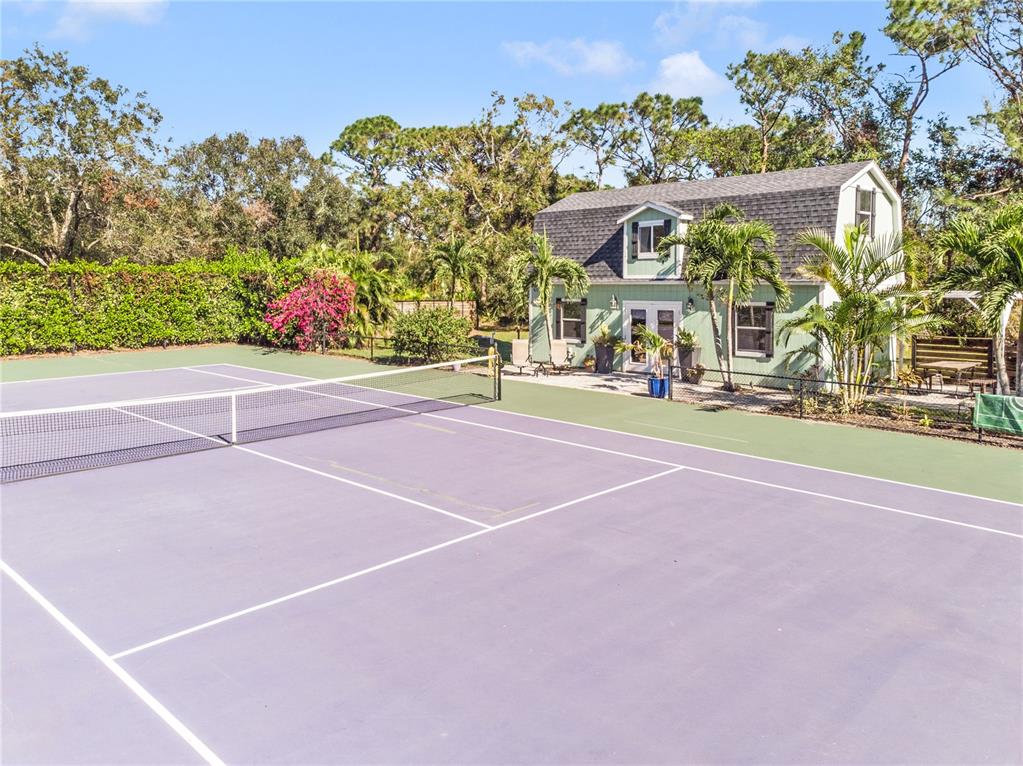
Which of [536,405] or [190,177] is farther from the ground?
[190,177]

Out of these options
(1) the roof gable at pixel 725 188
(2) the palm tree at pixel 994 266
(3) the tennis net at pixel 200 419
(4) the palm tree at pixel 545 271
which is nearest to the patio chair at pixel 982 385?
(2) the palm tree at pixel 994 266

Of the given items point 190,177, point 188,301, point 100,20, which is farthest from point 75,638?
point 190,177

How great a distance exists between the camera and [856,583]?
805 cm

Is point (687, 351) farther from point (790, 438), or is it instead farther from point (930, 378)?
point (790, 438)

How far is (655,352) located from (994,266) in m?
9.53

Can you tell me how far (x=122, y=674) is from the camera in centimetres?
623

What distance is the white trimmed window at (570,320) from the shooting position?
2527cm

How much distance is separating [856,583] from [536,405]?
37.2 feet

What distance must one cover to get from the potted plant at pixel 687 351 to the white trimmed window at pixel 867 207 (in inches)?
218

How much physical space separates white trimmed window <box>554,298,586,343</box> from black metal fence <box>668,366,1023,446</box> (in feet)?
15.0

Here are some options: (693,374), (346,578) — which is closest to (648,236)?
(693,374)

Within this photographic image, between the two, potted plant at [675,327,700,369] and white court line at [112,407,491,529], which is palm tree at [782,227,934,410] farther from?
white court line at [112,407,491,529]

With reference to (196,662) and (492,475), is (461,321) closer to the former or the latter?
(492,475)

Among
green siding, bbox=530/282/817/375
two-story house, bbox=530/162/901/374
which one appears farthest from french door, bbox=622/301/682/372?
green siding, bbox=530/282/817/375
